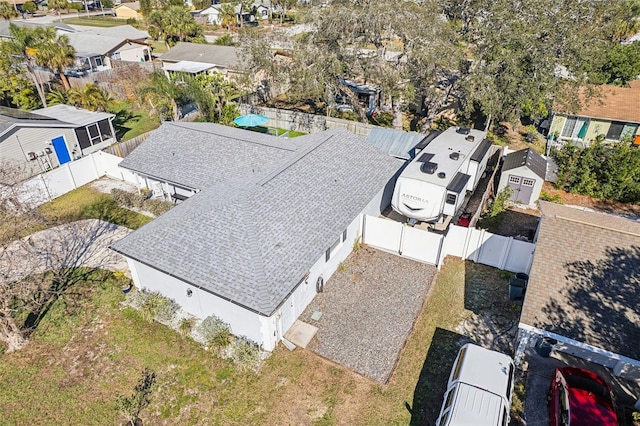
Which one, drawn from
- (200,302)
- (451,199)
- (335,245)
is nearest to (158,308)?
(200,302)

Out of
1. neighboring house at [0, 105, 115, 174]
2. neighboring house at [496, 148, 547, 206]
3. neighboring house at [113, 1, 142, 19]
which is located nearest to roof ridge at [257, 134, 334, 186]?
neighboring house at [496, 148, 547, 206]

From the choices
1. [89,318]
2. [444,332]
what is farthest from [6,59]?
[444,332]

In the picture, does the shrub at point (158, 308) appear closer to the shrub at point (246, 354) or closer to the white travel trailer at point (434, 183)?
the shrub at point (246, 354)

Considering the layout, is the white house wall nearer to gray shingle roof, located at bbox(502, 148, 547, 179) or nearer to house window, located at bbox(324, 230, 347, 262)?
house window, located at bbox(324, 230, 347, 262)

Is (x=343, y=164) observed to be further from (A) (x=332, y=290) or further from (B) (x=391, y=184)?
(A) (x=332, y=290)

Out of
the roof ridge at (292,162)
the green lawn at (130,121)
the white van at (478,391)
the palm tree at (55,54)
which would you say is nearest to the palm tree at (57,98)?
the palm tree at (55,54)

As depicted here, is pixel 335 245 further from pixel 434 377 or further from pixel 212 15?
pixel 212 15
